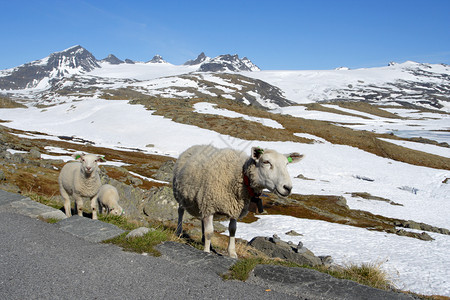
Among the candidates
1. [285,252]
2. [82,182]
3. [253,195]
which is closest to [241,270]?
[253,195]

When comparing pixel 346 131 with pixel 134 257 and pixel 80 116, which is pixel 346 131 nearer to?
pixel 80 116

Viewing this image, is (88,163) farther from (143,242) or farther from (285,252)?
(285,252)

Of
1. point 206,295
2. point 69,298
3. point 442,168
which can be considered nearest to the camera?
point 69,298

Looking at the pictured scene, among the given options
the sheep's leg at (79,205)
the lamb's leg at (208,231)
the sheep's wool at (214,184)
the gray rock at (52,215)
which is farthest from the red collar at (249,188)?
the sheep's leg at (79,205)

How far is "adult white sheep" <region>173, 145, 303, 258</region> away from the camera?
768 cm

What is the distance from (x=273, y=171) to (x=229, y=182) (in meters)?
1.56

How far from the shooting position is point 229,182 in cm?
864

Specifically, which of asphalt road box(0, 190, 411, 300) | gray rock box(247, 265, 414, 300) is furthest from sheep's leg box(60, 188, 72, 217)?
gray rock box(247, 265, 414, 300)

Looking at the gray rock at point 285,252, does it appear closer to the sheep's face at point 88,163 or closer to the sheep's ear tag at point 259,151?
the sheep's face at point 88,163

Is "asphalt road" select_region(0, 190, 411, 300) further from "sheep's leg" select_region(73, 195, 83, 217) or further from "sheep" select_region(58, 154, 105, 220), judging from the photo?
"sheep" select_region(58, 154, 105, 220)

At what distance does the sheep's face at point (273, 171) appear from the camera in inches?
289

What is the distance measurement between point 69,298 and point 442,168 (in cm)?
7482

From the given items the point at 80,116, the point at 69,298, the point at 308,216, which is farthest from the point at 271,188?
the point at 80,116

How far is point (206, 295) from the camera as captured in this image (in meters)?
5.05
